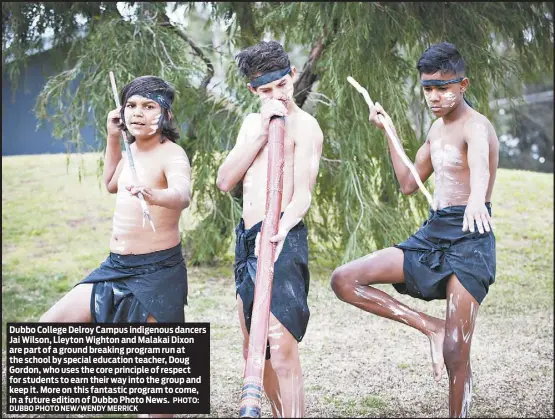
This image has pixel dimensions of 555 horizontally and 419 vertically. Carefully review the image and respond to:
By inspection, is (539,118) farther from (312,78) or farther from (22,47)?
(22,47)

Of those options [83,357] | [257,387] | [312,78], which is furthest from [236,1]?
[257,387]

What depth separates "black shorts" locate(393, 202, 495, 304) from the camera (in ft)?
10.5

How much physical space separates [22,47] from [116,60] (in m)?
1.18

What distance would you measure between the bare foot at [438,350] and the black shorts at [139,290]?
99 cm

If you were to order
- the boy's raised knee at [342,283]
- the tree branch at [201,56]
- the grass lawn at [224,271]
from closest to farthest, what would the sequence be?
the boy's raised knee at [342,283] < the grass lawn at [224,271] < the tree branch at [201,56]

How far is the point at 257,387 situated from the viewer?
258 centimetres

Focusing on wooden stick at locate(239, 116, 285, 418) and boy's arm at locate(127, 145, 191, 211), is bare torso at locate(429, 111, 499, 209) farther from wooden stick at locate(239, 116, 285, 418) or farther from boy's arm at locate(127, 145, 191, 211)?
boy's arm at locate(127, 145, 191, 211)

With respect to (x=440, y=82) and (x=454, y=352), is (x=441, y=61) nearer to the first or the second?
(x=440, y=82)

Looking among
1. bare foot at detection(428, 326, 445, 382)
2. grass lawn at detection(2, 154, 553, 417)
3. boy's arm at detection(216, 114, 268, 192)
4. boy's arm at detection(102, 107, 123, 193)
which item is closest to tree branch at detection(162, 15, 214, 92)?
grass lawn at detection(2, 154, 553, 417)

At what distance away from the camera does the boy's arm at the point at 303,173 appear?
2.89m

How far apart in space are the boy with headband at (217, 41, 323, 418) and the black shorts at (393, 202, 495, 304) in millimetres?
527

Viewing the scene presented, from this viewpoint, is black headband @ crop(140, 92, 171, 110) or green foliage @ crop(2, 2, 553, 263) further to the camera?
green foliage @ crop(2, 2, 553, 263)

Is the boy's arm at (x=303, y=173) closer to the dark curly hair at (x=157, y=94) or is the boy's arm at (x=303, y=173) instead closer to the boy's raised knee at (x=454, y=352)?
the dark curly hair at (x=157, y=94)

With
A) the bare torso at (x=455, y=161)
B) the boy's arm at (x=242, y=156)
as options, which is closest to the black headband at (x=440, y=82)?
the bare torso at (x=455, y=161)
